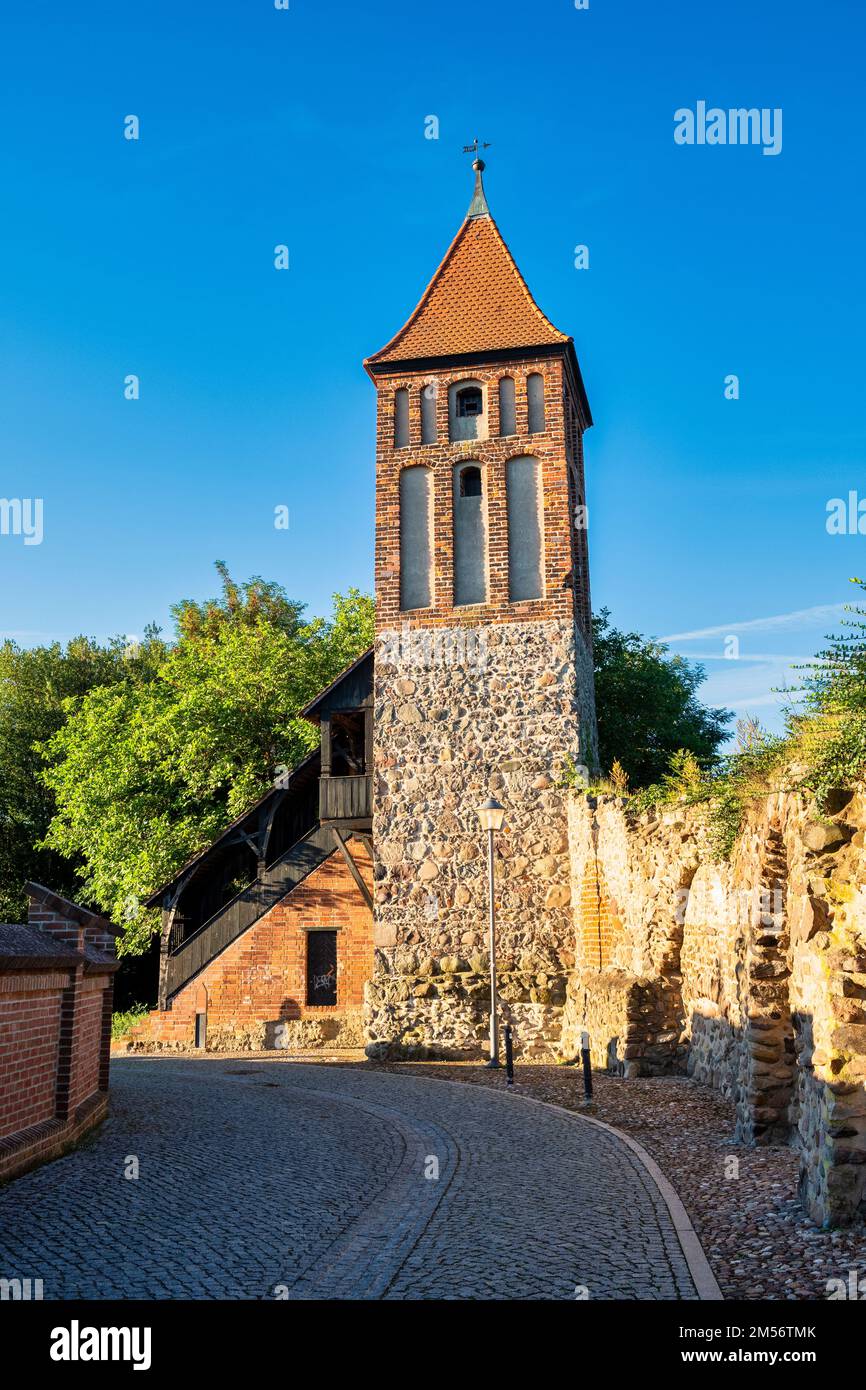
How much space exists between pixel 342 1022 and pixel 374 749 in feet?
18.3

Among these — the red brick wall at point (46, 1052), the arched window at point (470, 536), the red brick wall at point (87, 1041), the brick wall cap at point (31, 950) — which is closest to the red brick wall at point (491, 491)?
the arched window at point (470, 536)

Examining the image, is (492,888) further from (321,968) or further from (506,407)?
(506,407)

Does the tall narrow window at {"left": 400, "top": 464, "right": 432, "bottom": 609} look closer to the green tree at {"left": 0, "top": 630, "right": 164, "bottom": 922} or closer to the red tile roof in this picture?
the red tile roof

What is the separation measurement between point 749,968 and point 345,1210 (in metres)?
3.70

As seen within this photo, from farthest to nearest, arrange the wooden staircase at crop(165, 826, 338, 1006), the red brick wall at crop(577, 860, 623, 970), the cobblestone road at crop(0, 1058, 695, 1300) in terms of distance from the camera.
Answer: the wooden staircase at crop(165, 826, 338, 1006) < the red brick wall at crop(577, 860, 623, 970) < the cobblestone road at crop(0, 1058, 695, 1300)

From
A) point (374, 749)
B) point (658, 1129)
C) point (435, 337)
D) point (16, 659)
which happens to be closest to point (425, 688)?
point (374, 749)

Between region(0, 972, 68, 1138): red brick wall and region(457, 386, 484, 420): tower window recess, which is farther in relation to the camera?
region(457, 386, 484, 420): tower window recess

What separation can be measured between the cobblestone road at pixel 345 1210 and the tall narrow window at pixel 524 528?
30.7 feet

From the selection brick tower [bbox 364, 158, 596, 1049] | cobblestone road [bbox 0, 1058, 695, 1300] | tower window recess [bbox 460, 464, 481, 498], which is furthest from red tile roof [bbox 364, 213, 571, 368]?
cobblestone road [bbox 0, 1058, 695, 1300]

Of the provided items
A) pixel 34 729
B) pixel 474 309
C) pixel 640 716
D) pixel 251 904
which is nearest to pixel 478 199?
pixel 474 309

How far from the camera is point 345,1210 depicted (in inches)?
262

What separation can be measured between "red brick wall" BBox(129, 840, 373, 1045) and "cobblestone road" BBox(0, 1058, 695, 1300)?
29.3ft

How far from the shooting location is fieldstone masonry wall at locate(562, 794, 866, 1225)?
19.4 ft

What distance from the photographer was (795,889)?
688 cm
